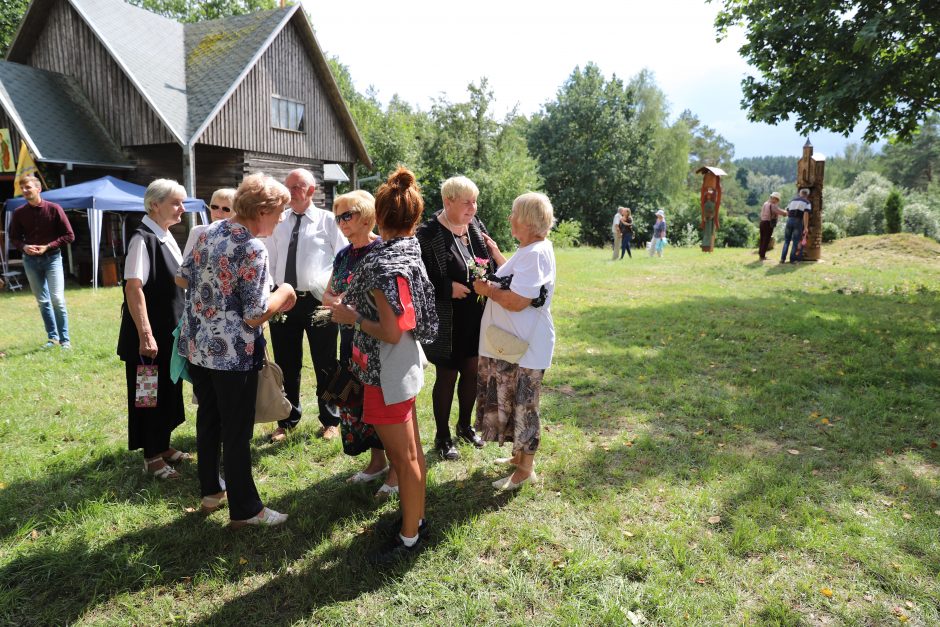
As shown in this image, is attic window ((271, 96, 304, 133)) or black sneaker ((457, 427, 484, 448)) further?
attic window ((271, 96, 304, 133))

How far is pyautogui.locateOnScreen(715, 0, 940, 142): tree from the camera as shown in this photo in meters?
8.43

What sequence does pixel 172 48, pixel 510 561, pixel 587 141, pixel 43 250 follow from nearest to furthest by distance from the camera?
pixel 510 561
pixel 43 250
pixel 172 48
pixel 587 141

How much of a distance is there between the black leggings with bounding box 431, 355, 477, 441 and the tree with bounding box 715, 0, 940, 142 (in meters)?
7.71

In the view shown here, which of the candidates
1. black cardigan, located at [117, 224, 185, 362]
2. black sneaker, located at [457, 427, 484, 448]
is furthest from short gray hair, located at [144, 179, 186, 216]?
black sneaker, located at [457, 427, 484, 448]

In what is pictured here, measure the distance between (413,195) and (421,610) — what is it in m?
2.07

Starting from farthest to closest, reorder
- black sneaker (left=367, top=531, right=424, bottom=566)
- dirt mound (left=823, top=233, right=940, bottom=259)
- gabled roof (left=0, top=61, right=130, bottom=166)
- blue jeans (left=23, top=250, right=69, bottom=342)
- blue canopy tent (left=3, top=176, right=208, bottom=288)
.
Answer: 1. dirt mound (left=823, top=233, right=940, bottom=259)
2. gabled roof (left=0, top=61, right=130, bottom=166)
3. blue canopy tent (left=3, top=176, right=208, bottom=288)
4. blue jeans (left=23, top=250, right=69, bottom=342)
5. black sneaker (left=367, top=531, right=424, bottom=566)

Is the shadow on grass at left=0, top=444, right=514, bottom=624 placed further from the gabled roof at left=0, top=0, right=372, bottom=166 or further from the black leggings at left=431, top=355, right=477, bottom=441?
the gabled roof at left=0, top=0, right=372, bottom=166

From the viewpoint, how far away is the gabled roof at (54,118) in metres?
14.6

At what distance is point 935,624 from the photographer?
2.67 meters

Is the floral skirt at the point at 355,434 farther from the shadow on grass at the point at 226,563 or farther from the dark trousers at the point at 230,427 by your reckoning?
the dark trousers at the point at 230,427

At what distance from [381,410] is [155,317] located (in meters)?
1.92

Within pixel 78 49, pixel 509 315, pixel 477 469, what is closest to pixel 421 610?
pixel 477 469

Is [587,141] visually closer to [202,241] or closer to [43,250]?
[43,250]

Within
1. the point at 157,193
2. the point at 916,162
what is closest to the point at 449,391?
the point at 157,193
